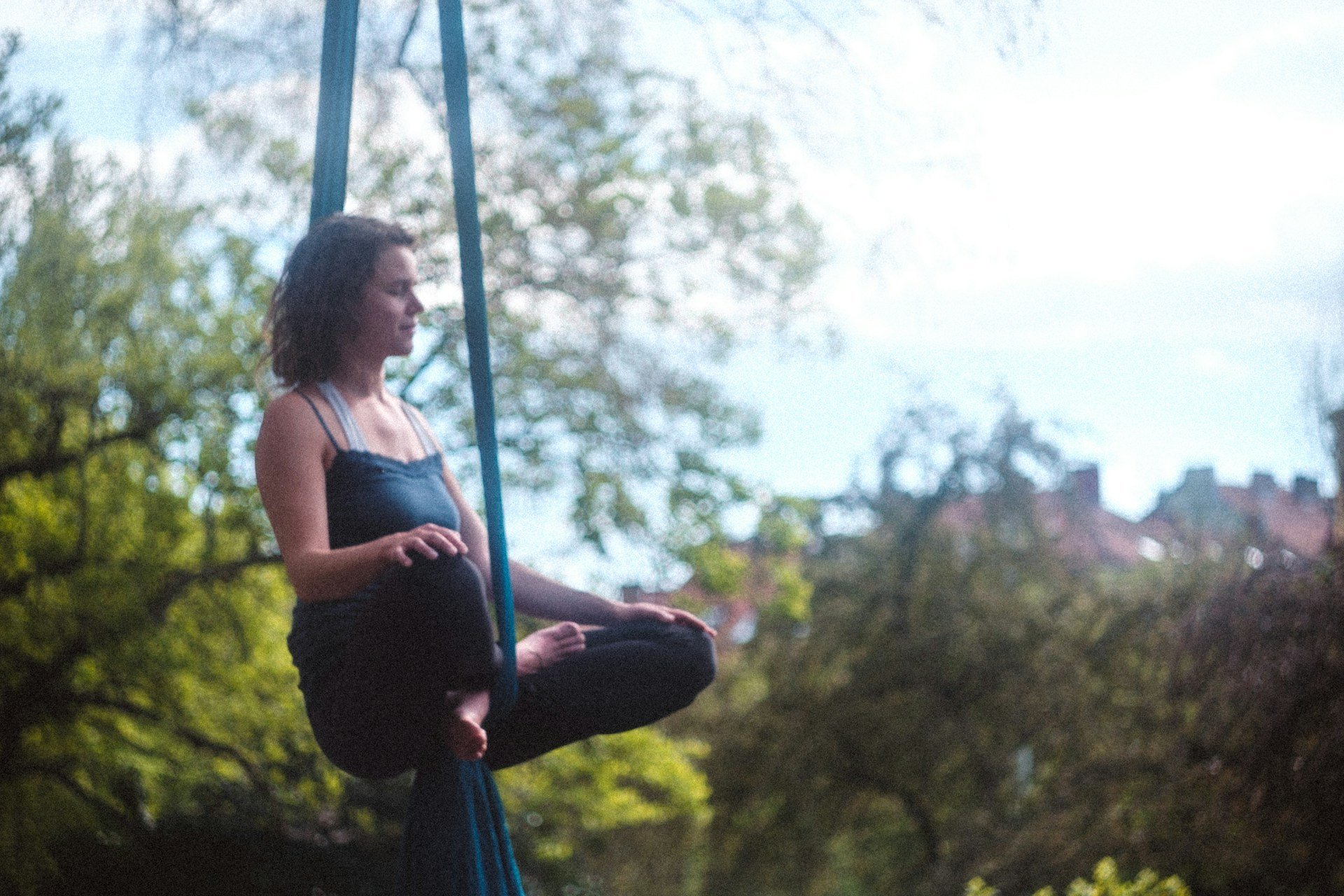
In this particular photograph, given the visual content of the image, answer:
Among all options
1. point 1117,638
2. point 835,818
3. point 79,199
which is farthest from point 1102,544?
point 79,199

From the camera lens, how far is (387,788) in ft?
27.2

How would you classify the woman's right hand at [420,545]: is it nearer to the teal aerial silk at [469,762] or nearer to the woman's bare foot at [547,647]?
the teal aerial silk at [469,762]

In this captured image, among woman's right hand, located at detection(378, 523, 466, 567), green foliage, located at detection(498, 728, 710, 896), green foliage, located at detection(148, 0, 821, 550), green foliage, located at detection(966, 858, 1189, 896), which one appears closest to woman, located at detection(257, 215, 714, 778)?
woman's right hand, located at detection(378, 523, 466, 567)

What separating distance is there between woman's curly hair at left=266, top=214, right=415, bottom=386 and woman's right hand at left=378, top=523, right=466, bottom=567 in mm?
336

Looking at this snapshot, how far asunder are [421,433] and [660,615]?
1.31ft

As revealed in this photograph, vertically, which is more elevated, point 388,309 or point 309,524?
point 388,309

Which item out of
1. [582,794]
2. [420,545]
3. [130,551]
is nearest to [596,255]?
[130,551]

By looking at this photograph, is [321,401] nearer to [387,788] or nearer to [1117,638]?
[387,788]

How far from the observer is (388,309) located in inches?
64.9

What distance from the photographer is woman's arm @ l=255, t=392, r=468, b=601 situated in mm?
1406

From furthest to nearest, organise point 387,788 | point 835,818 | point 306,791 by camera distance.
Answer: point 835,818
point 387,788
point 306,791

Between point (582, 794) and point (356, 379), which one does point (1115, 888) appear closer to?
point (356, 379)

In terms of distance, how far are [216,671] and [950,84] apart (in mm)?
5847

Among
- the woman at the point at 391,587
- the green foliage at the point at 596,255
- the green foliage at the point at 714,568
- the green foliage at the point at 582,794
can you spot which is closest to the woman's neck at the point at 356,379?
the woman at the point at 391,587
